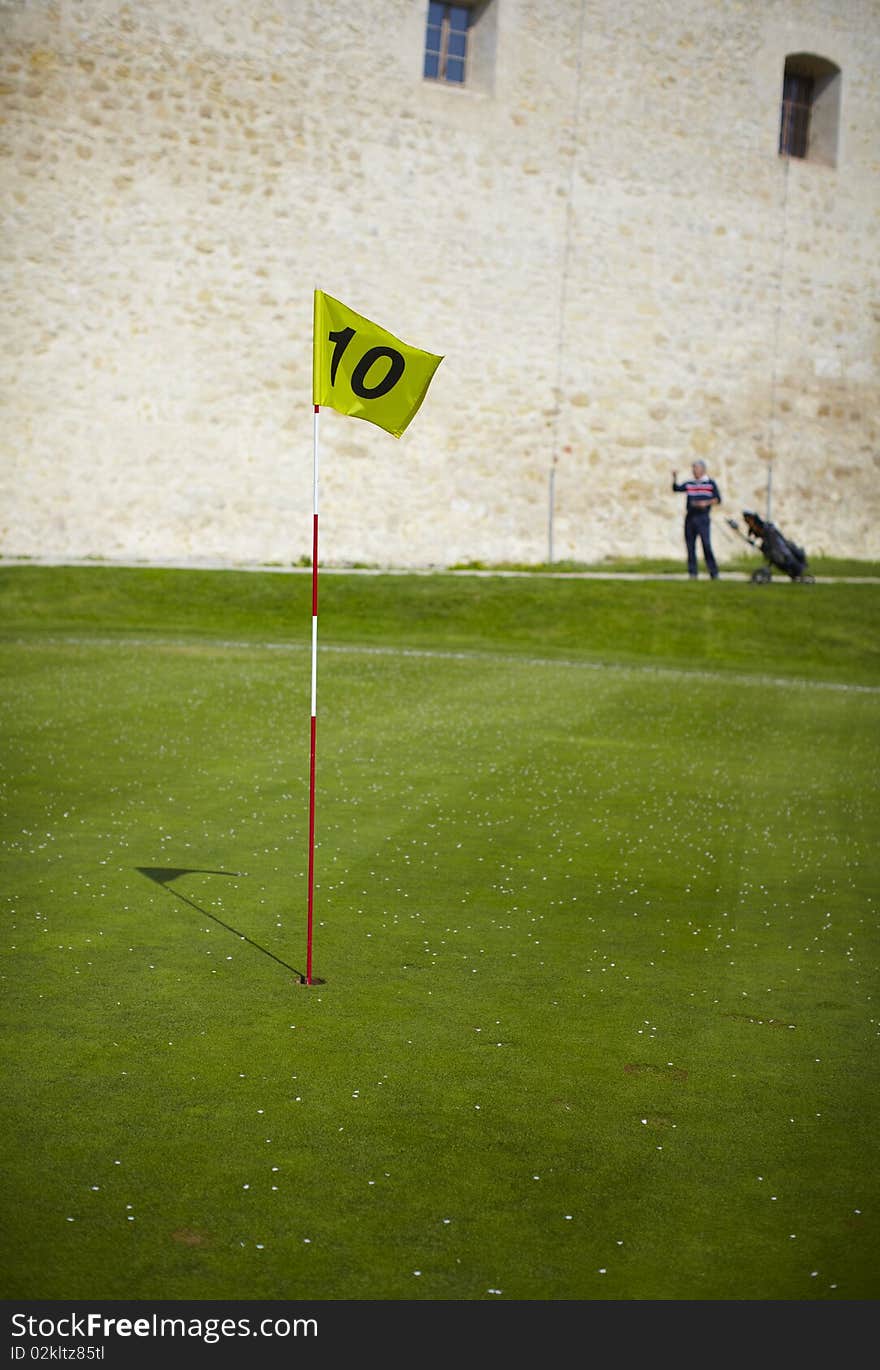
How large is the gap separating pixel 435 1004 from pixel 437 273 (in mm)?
21431

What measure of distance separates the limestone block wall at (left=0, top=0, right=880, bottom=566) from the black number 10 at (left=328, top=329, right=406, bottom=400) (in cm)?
1779

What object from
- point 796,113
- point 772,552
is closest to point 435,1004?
point 772,552

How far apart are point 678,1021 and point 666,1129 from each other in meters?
0.93

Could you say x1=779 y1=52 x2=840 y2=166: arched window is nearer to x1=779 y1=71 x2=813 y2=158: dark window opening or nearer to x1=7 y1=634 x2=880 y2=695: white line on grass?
x1=779 y1=71 x2=813 y2=158: dark window opening

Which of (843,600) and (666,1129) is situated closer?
(666,1129)

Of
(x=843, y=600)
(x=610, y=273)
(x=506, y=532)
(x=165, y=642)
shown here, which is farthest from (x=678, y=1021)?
(x=610, y=273)

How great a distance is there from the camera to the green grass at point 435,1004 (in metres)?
3.22

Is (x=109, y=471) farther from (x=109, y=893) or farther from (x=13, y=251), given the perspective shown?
(x=109, y=893)

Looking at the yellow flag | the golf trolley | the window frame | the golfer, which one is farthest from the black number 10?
the window frame

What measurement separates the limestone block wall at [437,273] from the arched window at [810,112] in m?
0.36

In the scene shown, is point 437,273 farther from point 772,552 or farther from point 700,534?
point 772,552

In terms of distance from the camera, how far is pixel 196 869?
6.54 m

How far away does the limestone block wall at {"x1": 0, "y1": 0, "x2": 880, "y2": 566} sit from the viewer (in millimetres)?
22266

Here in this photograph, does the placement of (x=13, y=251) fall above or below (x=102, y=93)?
below
